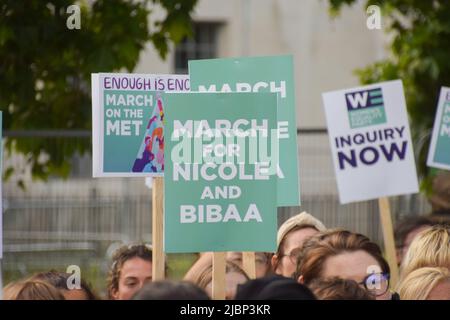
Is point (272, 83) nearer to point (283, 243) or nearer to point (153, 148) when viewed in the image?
point (153, 148)

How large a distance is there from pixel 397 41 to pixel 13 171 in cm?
337

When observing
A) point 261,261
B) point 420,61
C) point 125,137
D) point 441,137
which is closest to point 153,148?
point 125,137

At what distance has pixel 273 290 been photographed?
3.72 meters

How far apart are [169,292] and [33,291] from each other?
56.4 inches

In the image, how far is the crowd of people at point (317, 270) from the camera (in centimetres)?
493

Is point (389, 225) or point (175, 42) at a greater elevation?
point (175, 42)

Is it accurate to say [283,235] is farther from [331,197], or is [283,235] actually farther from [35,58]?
[331,197]

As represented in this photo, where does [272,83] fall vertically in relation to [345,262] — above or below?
above

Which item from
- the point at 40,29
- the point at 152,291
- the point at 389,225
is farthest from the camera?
the point at 40,29

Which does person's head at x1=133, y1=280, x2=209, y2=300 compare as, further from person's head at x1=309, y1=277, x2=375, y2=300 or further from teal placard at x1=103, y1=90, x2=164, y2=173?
teal placard at x1=103, y1=90, x2=164, y2=173

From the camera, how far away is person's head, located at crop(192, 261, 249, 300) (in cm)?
510

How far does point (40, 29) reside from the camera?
842 centimetres

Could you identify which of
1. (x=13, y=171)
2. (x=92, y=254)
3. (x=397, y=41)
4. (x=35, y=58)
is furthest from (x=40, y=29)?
(x=397, y=41)

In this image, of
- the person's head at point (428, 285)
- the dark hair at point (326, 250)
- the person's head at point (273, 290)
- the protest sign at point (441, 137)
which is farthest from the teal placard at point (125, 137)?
the protest sign at point (441, 137)
